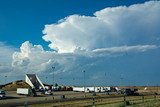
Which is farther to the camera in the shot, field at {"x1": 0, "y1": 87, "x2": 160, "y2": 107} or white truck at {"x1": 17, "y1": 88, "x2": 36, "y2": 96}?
white truck at {"x1": 17, "y1": 88, "x2": 36, "y2": 96}

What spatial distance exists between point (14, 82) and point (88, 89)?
177ft

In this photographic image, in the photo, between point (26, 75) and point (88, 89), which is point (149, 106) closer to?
point (88, 89)

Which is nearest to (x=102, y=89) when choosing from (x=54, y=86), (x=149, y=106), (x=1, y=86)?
(x=54, y=86)

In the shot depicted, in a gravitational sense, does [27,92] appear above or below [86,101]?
above

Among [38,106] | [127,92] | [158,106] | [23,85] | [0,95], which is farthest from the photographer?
[23,85]

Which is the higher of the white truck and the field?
the white truck

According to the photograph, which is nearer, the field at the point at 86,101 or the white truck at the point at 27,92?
the field at the point at 86,101

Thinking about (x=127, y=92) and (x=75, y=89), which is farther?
(x=75, y=89)

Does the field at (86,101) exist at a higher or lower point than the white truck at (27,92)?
lower

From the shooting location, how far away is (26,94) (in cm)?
11681

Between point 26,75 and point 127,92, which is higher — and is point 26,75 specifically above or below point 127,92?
above

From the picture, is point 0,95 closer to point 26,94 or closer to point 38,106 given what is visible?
point 26,94

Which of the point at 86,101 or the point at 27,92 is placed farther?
the point at 27,92

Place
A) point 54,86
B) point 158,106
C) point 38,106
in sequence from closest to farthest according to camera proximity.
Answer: point 158,106 → point 38,106 → point 54,86
